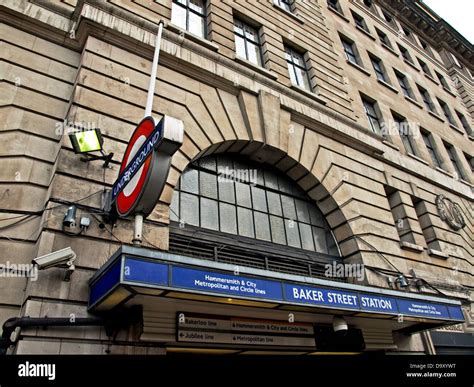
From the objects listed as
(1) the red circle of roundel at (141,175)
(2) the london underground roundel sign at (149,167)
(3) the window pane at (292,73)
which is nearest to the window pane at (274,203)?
(3) the window pane at (292,73)

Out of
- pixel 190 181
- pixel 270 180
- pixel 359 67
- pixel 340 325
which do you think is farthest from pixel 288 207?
pixel 359 67

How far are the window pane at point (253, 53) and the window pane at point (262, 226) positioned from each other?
578cm

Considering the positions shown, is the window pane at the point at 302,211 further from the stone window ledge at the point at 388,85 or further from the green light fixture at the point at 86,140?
the stone window ledge at the point at 388,85

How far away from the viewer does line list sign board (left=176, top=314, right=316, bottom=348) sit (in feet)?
20.6

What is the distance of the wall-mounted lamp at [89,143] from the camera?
6422 mm

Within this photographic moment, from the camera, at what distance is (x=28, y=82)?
24.0 feet

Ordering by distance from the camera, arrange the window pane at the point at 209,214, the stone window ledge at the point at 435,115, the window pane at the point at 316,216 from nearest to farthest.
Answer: the window pane at the point at 209,214, the window pane at the point at 316,216, the stone window ledge at the point at 435,115

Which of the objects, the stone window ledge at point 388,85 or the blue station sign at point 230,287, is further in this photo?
the stone window ledge at point 388,85

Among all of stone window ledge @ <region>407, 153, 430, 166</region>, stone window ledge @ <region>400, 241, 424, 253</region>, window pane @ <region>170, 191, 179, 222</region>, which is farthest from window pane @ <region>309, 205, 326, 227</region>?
stone window ledge @ <region>407, 153, 430, 166</region>

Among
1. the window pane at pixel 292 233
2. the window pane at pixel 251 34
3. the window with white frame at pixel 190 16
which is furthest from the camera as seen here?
the window pane at pixel 251 34

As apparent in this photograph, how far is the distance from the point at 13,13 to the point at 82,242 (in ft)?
18.2

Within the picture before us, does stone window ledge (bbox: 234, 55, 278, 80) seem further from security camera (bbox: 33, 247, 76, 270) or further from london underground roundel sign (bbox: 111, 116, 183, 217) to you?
security camera (bbox: 33, 247, 76, 270)

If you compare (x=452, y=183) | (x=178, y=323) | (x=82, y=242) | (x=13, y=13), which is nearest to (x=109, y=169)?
(x=82, y=242)

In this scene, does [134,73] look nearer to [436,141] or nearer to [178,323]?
[178,323]
